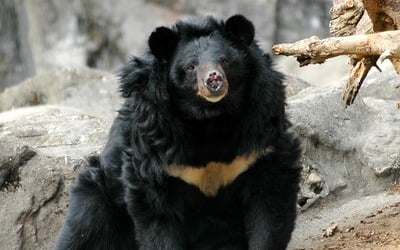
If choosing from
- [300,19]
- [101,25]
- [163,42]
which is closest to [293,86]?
[163,42]

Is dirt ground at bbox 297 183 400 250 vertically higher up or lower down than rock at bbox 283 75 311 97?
lower down

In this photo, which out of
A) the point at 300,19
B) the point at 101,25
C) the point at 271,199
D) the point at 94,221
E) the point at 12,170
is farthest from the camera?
the point at 101,25

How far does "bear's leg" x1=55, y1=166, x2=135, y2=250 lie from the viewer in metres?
4.66

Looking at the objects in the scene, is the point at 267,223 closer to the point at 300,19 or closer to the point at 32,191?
the point at 32,191

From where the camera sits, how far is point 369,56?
4.12m

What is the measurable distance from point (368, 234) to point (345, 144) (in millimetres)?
1252

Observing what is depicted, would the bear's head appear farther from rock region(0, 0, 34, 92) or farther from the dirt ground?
rock region(0, 0, 34, 92)

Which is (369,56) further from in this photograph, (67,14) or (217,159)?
(67,14)

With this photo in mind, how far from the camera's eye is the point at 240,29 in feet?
13.5

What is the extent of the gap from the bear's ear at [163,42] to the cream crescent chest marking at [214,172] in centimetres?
54

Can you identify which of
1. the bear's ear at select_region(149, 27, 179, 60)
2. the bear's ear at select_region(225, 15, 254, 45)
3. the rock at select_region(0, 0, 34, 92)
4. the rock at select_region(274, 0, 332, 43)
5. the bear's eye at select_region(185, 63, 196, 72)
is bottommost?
the rock at select_region(0, 0, 34, 92)

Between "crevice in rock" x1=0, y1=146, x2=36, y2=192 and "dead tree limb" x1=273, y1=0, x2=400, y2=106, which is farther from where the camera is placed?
"crevice in rock" x1=0, y1=146, x2=36, y2=192

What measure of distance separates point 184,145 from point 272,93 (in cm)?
49

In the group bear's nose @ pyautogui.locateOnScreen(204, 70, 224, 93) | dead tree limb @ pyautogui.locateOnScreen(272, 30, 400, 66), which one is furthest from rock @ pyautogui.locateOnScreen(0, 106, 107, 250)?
dead tree limb @ pyautogui.locateOnScreen(272, 30, 400, 66)
